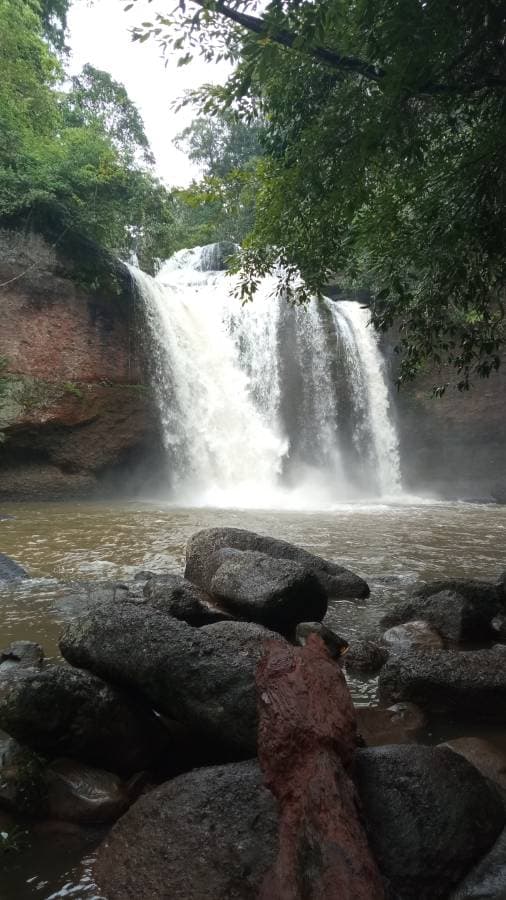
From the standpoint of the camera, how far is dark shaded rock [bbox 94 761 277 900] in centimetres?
200

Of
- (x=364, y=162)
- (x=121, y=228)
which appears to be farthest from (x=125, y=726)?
(x=121, y=228)

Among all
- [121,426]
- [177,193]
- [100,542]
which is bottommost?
[100,542]

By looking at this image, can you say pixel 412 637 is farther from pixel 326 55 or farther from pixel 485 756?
pixel 326 55

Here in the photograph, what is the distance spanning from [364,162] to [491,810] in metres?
4.52

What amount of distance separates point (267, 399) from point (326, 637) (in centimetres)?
1588

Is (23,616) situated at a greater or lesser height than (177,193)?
lesser

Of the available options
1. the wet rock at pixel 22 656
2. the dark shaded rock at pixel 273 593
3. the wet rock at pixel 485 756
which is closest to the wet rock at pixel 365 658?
the dark shaded rock at pixel 273 593

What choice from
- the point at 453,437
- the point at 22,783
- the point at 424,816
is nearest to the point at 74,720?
the point at 22,783

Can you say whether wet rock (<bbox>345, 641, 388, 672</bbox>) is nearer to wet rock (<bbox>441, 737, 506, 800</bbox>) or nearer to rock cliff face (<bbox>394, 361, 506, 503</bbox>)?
wet rock (<bbox>441, 737, 506, 800</bbox>)

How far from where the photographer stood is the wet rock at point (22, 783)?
244cm

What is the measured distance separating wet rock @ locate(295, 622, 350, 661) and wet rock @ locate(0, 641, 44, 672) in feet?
6.17

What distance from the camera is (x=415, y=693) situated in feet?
11.7

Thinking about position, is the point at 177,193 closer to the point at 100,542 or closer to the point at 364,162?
the point at 364,162

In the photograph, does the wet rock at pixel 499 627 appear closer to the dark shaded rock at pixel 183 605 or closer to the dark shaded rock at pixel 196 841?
the dark shaded rock at pixel 183 605
